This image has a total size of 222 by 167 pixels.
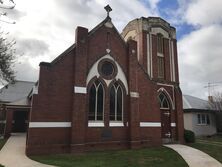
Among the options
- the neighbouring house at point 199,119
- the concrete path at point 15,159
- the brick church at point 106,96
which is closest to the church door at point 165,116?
the brick church at point 106,96

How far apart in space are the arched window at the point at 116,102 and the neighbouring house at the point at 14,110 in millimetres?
9848

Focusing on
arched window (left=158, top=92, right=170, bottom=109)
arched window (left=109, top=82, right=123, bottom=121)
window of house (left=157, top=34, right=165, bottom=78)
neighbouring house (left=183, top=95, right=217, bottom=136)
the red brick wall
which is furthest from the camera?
neighbouring house (left=183, top=95, right=217, bottom=136)

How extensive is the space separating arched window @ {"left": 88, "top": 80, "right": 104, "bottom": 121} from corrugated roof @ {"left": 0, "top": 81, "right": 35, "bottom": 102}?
1395cm

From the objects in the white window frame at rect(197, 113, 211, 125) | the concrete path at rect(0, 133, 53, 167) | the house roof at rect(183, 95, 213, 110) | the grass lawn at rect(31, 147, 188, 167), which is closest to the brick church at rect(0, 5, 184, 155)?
the concrete path at rect(0, 133, 53, 167)

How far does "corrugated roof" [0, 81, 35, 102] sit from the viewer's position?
27.6 m

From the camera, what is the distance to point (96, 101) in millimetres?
15961

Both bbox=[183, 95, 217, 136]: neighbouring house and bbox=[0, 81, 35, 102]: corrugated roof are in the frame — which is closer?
bbox=[0, 81, 35, 102]: corrugated roof

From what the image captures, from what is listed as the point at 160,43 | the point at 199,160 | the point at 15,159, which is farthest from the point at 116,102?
the point at 160,43

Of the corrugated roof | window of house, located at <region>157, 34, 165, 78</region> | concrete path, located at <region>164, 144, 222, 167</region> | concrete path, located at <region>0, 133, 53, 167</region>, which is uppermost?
window of house, located at <region>157, 34, 165, 78</region>

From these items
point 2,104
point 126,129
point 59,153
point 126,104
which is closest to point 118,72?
point 126,104

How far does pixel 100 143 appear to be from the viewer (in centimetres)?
1548

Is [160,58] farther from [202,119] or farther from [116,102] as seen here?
[202,119]

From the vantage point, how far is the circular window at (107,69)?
16.6 meters

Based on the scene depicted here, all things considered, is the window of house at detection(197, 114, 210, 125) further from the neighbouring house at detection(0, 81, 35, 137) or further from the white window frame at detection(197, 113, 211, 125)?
the neighbouring house at detection(0, 81, 35, 137)
